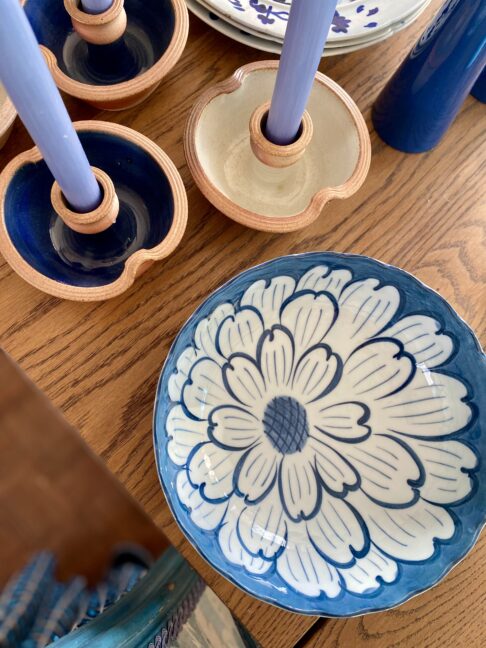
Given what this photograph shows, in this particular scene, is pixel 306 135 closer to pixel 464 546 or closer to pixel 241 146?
pixel 241 146

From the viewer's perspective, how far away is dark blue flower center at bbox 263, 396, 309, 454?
0.38m

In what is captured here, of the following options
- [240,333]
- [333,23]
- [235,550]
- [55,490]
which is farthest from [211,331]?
[55,490]

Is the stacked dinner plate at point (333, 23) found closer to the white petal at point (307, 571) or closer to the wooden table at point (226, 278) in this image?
the wooden table at point (226, 278)

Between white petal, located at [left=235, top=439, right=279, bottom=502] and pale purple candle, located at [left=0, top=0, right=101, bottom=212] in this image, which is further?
white petal, located at [left=235, top=439, right=279, bottom=502]

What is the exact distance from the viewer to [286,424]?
0.38 m

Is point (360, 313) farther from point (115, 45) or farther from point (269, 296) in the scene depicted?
point (115, 45)

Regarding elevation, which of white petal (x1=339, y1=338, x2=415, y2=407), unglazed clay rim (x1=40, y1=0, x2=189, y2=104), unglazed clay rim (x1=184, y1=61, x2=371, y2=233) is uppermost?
unglazed clay rim (x1=40, y1=0, x2=189, y2=104)

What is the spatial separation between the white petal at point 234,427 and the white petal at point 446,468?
0.10m

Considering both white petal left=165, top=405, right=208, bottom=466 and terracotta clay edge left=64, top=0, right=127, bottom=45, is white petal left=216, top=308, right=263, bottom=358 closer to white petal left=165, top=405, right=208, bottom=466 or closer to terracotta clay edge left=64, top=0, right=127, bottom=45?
white petal left=165, top=405, right=208, bottom=466

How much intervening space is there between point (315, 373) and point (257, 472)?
0.07 meters

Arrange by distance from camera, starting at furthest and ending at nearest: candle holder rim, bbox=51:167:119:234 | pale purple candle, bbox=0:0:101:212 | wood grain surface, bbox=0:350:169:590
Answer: wood grain surface, bbox=0:350:169:590, candle holder rim, bbox=51:167:119:234, pale purple candle, bbox=0:0:101:212

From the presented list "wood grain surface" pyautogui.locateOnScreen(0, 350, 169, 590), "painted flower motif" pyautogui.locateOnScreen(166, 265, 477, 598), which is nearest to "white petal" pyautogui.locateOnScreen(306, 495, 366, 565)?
"painted flower motif" pyautogui.locateOnScreen(166, 265, 477, 598)

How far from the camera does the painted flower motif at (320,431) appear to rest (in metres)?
0.35

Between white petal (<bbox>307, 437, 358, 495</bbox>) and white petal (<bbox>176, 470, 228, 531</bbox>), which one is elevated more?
white petal (<bbox>176, 470, 228, 531</bbox>)
